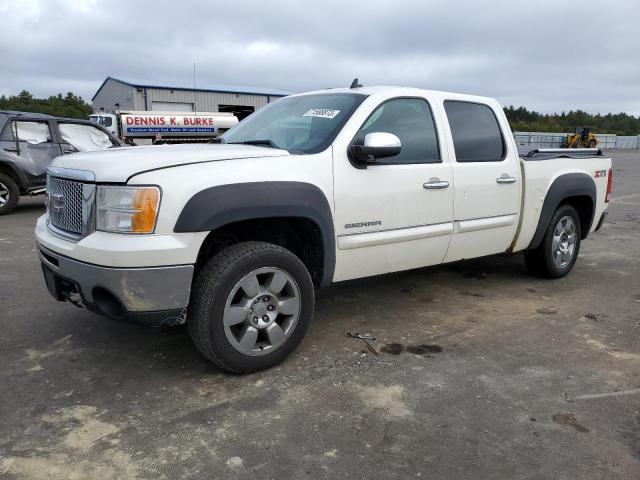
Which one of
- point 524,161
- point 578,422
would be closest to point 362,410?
point 578,422

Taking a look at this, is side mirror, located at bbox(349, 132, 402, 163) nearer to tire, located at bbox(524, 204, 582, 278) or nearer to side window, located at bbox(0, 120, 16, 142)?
tire, located at bbox(524, 204, 582, 278)

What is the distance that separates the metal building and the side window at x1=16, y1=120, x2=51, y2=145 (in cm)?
2786

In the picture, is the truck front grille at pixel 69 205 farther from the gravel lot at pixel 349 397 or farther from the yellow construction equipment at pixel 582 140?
the yellow construction equipment at pixel 582 140

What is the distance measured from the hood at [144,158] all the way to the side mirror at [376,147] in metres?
0.47

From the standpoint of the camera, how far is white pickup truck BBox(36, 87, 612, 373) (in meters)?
2.89

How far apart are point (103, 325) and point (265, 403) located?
5.74ft

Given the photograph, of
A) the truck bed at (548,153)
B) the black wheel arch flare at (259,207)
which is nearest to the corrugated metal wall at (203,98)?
the truck bed at (548,153)

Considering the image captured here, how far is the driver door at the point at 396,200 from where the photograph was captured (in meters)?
3.59

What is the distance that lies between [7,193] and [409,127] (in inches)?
318

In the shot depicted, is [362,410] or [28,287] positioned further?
[28,287]

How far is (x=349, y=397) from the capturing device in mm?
3039

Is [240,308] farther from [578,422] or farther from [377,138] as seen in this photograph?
[578,422]

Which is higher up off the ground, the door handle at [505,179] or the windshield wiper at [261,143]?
the windshield wiper at [261,143]

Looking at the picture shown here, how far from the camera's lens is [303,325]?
3.45 m
